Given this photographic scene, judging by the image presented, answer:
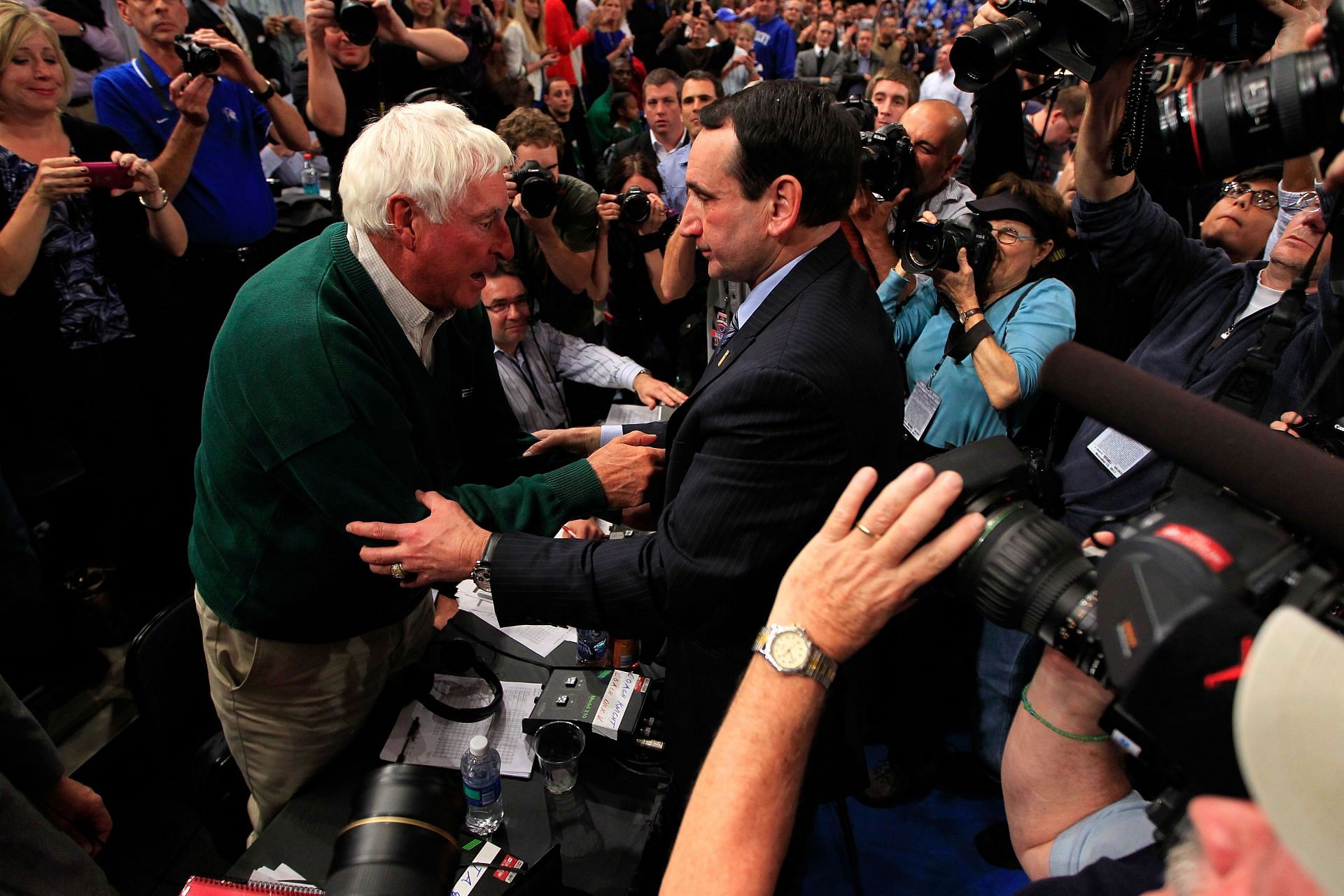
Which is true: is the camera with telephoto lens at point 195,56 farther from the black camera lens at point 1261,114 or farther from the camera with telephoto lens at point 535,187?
the black camera lens at point 1261,114

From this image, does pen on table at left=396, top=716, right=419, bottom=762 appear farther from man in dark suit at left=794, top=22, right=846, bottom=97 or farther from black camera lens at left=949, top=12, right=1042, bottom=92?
man in dark suit at left=794, top=22, right=846, bottom=97

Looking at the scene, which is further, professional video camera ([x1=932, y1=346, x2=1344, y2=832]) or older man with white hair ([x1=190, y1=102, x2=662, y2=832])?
older man with white hair ([x1=190, y1=102, x2=662, y2=832])

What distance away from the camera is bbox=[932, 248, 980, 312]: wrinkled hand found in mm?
2385

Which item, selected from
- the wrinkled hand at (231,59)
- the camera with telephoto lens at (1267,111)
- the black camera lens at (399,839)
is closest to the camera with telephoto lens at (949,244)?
the camera with telephoto lens at (1267,111)

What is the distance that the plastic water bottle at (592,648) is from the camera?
199 cm

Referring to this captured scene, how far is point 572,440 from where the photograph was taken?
94.0 inches

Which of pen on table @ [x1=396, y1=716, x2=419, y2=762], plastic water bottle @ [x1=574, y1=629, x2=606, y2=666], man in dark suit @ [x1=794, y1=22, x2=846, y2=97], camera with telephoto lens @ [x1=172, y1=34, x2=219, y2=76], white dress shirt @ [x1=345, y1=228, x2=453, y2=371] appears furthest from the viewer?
man in dark suit @ [x1=794, y1=22, x2=846, y2=97]

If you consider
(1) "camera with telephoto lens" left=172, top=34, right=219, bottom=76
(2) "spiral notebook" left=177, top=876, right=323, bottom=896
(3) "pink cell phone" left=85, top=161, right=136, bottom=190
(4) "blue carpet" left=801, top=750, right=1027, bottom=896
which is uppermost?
(1) "camera with telephoto lens" left=172, top=34, right=219, bottom=76

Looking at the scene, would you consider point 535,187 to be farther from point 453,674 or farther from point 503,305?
point 453,674

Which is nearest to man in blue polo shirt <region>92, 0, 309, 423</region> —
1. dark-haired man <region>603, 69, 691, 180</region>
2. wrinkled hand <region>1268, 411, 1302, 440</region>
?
dark-haired man <region>603, 69, 691, 180</region>

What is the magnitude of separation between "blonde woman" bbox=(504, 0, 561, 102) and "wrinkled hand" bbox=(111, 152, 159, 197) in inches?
110

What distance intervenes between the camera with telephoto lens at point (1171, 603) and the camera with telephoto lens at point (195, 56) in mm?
3337

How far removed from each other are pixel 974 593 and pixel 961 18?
1639 centimetres

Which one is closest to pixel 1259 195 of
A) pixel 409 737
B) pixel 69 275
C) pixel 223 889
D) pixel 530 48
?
pixel 409 737
